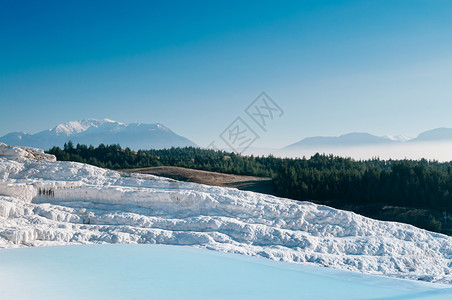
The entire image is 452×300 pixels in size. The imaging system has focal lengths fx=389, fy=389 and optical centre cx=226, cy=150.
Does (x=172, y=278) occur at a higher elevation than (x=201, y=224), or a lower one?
lower

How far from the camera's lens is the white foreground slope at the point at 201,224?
8.80m

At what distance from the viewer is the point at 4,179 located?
38.0ft

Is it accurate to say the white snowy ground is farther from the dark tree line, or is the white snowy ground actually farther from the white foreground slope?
the dark tree line

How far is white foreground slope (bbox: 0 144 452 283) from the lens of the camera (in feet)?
28.9

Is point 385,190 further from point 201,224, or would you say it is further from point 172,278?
point 172,278

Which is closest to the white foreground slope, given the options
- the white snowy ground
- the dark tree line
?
the white snowy ground

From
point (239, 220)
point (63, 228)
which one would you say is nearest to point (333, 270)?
point (239, 220)

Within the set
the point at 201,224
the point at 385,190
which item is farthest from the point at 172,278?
the point at 385,190

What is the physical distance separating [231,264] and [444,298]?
151 inches

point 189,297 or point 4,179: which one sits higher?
point 4,179

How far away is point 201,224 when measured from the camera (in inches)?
390

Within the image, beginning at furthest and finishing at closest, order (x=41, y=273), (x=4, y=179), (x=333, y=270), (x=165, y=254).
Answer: (x=4, y=179), (x=165, y=254), (x=333, y=270), (x=41, y=273)

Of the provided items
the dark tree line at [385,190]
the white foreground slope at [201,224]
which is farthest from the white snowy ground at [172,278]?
the dark tree line at [385,190]

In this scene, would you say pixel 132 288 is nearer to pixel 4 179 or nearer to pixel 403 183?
pixel 4 179
